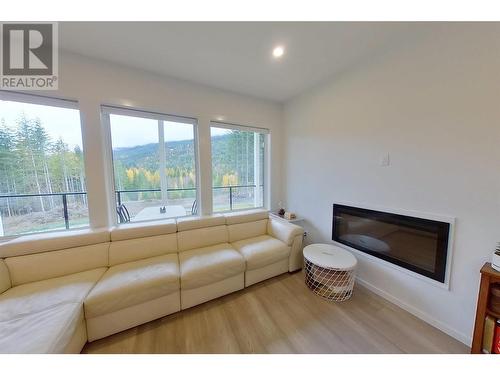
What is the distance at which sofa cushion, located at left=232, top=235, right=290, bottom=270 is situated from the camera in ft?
6.43

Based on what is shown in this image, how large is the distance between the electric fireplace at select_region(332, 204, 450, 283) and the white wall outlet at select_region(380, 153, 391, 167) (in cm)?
51

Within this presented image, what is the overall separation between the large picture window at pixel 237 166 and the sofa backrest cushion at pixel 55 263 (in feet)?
4.86

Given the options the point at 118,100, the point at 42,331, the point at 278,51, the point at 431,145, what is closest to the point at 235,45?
the point at 278,51

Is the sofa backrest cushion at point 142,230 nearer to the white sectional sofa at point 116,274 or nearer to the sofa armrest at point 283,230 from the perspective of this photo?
the white sectional sofa at point 116,274

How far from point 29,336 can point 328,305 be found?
2.25 m

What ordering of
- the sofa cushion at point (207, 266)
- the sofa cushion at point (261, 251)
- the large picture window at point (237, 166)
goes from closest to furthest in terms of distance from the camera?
the sofa cushion at point (207, 266)
the sofa cushion at point (261, 251)
the large picture window at point (237, 166)

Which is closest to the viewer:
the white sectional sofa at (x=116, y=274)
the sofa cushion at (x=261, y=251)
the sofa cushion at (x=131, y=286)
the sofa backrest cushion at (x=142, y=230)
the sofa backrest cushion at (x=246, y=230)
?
the white sectional sofa at (x=116, y=274)

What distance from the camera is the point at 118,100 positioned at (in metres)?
1.96

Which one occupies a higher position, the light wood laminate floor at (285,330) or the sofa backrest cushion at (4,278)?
the sofa backrest cushion at (4,278)

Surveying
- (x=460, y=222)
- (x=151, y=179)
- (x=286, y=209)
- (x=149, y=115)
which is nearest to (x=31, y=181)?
(x=151, y=179)

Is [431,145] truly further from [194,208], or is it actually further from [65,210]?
[65,210]

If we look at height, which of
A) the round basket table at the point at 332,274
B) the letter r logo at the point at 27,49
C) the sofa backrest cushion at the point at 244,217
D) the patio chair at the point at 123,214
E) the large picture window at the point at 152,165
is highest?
the letter r logo at the point at 27,49

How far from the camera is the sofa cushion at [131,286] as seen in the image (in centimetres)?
130

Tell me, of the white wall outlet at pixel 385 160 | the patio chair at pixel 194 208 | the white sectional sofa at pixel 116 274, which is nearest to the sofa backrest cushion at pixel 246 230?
the white sectional sofa at pixel 116 274
